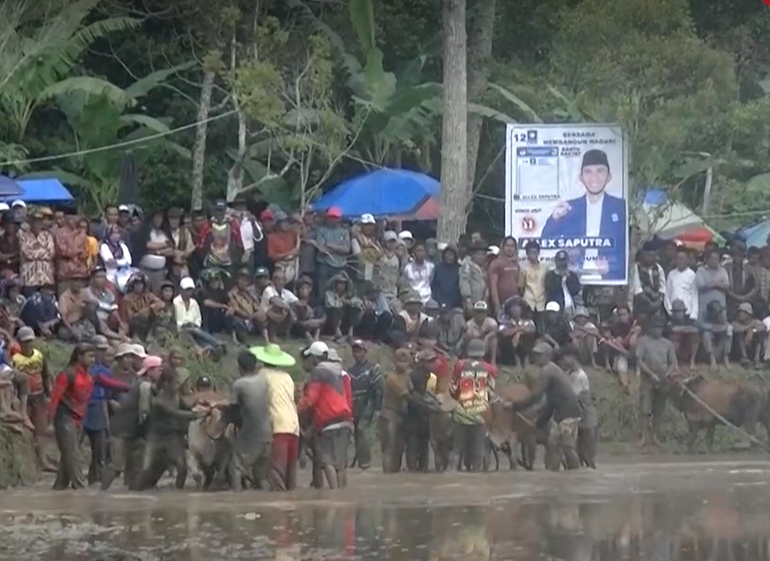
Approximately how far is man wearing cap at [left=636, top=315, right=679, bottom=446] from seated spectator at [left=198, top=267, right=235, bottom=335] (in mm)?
5478

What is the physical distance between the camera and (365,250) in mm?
23594

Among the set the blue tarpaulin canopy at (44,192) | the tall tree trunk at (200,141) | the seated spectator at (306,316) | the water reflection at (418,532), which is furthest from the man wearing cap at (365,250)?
the water reflection at (418,532)

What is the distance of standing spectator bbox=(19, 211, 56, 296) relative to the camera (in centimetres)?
2138

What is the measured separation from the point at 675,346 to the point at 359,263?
4391 millimetres

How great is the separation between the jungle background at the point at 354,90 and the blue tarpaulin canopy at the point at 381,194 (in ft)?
1.69

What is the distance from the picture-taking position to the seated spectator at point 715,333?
79.7ft

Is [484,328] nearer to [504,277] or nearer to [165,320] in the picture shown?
[504,277]

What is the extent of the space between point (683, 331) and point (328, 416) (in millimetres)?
6920

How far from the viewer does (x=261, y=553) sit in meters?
14.4

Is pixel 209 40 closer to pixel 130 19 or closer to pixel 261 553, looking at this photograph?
pixel 130 19

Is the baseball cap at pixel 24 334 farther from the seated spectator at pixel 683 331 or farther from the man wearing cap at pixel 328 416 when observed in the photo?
the seated spectator at pixel 683 331

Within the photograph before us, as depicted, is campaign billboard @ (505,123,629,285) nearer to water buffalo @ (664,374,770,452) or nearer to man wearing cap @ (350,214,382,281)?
water buffalo @ (664,374,770,452)

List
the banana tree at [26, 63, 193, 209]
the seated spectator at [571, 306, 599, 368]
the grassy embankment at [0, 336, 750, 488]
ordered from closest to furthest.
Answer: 1. the grassy embankment at [0, 336, 750, 488]
2. the seated spectator at [571, 306, 599, 368]
3. the banana tree at [26, 63, 193, 209]

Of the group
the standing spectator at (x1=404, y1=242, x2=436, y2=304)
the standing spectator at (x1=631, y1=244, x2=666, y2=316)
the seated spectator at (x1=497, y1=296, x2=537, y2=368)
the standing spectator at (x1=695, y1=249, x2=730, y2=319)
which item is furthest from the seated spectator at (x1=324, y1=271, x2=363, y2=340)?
the standing spectator at (x1=695, y1=249, x2=730, y2=319)
